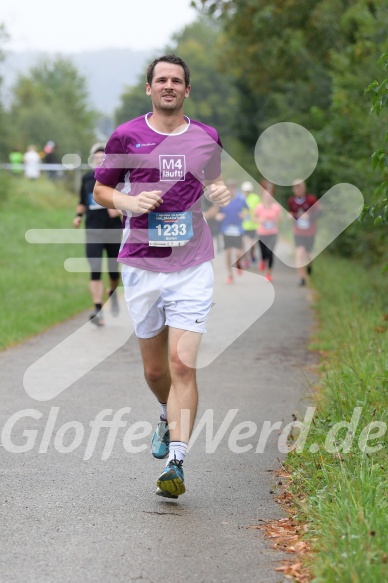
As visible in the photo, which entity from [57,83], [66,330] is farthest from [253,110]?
[57,83]

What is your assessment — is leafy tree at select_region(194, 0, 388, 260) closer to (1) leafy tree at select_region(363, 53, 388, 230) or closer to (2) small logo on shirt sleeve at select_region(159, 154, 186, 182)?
(1) leafy tree at select_region(363, 53, 388, 230)

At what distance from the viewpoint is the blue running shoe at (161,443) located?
649 centimetres

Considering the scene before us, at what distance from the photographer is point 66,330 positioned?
44.8 feet

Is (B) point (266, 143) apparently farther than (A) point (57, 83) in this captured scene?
No

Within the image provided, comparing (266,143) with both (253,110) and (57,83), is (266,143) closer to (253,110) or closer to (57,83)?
(253,110)

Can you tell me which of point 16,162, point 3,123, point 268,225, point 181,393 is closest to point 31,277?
point 268,225

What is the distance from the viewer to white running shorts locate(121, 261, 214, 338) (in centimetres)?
618

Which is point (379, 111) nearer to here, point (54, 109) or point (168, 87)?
point (168, 87)

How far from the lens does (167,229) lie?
20.0ft

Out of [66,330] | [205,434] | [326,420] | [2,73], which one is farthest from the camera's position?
[2,73]

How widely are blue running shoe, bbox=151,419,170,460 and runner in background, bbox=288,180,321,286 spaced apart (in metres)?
14.4

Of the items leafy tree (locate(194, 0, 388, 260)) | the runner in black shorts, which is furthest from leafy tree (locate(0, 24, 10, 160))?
the runner in black shorts

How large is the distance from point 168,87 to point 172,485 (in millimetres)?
2113

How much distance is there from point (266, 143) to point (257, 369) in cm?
2522
